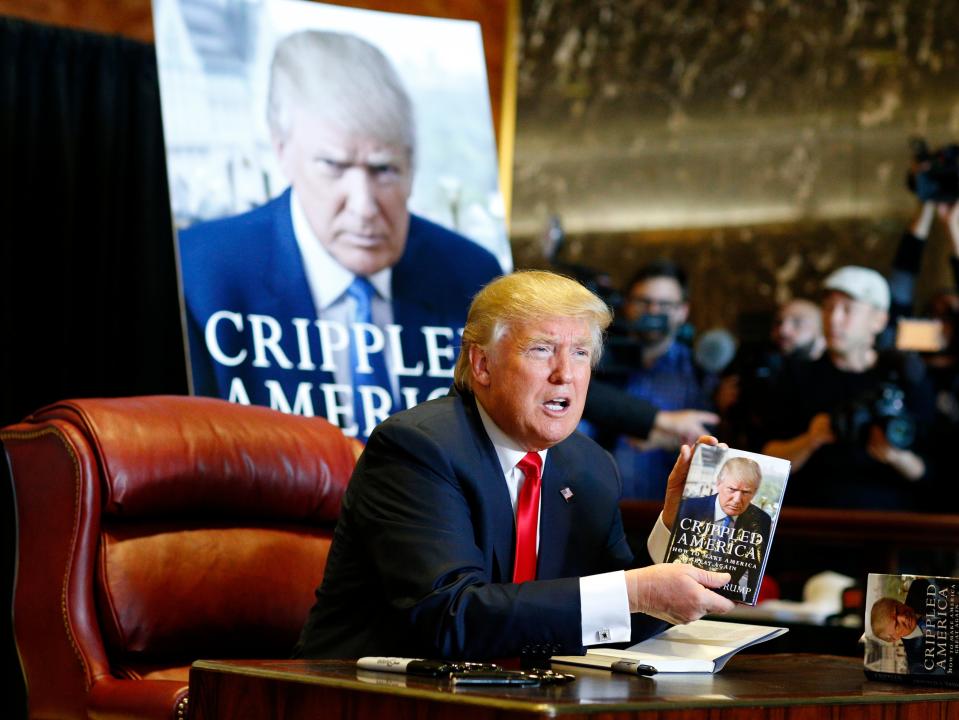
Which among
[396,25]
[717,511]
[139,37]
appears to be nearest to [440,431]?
[717,511]

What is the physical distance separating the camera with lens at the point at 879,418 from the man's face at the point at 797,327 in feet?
0.79

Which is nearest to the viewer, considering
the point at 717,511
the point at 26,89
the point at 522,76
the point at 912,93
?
the point at 717,511

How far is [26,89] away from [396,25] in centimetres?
116

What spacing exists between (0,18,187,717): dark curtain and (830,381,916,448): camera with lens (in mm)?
2116

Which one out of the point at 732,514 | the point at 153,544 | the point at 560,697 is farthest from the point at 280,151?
the point at 560,697

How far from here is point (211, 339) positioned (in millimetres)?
3057

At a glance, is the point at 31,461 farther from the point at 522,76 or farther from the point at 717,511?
the point at 522,76

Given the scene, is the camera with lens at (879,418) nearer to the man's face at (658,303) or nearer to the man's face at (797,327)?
the man's face at (797,327)

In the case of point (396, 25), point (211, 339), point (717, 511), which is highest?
point (396, 25)

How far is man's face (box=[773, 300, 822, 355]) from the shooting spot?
409cm

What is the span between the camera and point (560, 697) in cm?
131

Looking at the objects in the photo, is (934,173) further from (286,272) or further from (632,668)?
(632,668)

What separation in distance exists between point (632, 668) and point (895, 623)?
0.38 meters

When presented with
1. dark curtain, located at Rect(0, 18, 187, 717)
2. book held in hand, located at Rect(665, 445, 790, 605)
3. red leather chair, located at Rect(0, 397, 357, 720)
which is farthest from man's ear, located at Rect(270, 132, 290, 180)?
book held in hand, located at Rect(665, 445, 790, 605)
